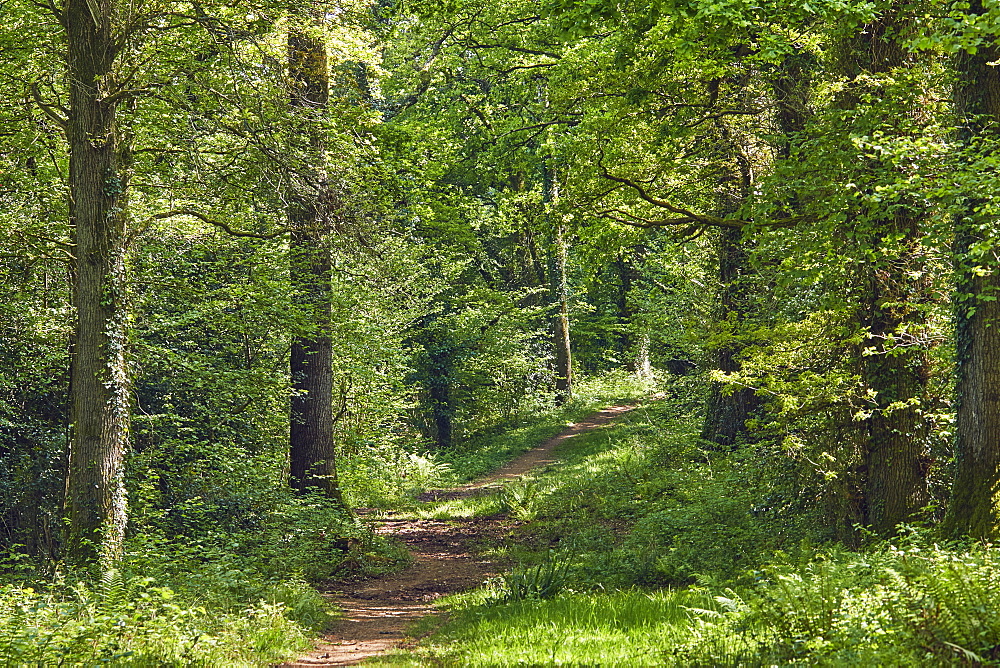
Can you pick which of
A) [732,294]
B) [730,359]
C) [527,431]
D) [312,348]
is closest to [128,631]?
[312,348]

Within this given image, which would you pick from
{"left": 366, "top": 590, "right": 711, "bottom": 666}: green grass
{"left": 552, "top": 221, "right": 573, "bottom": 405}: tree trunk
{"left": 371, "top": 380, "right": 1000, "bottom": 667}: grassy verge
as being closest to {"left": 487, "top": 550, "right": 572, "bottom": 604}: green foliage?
{"left": 371, "top": 380, "right": 1000, "bottom": 667}: grassy verge

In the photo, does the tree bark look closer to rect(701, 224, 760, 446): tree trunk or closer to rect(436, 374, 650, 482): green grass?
rect(701, 224, 760, 446): tree trunk

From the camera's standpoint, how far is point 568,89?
40.8ft

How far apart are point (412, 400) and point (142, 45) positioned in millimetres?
Result: 17591

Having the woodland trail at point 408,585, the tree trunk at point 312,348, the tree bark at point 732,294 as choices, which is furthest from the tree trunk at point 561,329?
the tree trunk at point 312,348

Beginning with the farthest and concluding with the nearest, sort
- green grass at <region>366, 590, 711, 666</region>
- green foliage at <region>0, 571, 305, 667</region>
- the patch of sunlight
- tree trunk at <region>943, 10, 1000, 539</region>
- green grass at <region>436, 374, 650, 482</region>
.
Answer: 1. green grass at <region>436, 374, 650, 482</region>
2. the patch of sunlight
3. tree trunk at <region>943, 10, 1000, 539</region>
4. green grass at <region>366, 590, 711, 666</region>
5. green foliage at <region>0, 571, 305, 667</region>

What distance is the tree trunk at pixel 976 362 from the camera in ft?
22.0

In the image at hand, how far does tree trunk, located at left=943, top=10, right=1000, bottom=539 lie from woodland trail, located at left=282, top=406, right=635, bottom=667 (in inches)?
223

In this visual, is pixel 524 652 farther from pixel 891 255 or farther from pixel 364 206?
pixel 364 206

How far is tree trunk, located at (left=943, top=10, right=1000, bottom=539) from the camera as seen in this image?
672 cm

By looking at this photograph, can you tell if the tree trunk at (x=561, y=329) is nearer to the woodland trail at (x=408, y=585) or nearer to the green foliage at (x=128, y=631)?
the woodland trail at (x=408, y=585)

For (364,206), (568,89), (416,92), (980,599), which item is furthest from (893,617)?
(416,92)

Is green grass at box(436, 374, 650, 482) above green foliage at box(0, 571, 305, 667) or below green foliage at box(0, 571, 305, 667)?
above

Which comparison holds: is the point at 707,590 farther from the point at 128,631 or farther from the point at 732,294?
the point at 732,294
